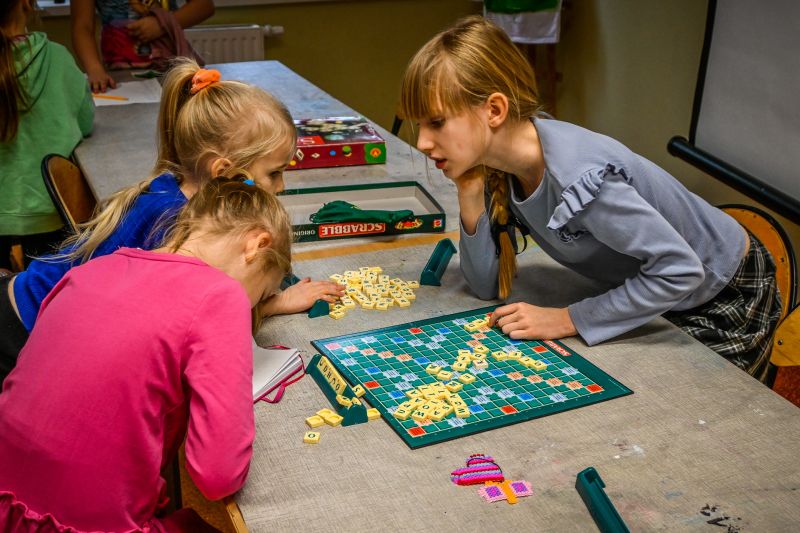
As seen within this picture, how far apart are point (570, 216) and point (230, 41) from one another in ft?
12.3

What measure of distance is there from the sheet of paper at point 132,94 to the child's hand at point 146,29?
19 cm

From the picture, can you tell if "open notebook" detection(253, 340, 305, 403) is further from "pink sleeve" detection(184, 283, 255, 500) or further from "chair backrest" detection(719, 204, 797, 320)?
"chair backrest" detection(719, 204, 797, 320)

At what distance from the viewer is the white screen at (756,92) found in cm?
287

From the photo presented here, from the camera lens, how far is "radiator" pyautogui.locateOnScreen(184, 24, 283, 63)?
4816 mm

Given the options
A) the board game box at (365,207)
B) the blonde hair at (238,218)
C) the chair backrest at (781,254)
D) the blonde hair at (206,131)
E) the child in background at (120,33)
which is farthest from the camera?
the child in background at (120,33)

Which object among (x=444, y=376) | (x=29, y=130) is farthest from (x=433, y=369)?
(x=29, y=130)

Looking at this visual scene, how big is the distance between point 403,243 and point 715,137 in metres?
1.81

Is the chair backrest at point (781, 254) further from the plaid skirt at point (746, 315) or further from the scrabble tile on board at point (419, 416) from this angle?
the scrabble tile on board at point (419, 416)

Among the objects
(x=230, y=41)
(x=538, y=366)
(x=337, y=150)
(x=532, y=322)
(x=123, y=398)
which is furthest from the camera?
(x=230, y=41)

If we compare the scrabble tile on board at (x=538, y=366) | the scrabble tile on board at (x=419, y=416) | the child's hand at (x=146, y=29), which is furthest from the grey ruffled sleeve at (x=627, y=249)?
the child's hand at (x=146, y=29)

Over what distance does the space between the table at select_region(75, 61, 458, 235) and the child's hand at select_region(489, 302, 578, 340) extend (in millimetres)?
601

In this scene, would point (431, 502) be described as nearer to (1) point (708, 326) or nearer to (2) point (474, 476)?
(2) point (474, 476)

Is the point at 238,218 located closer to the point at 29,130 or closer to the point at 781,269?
the point at 781,269

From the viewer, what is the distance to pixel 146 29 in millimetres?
3518
